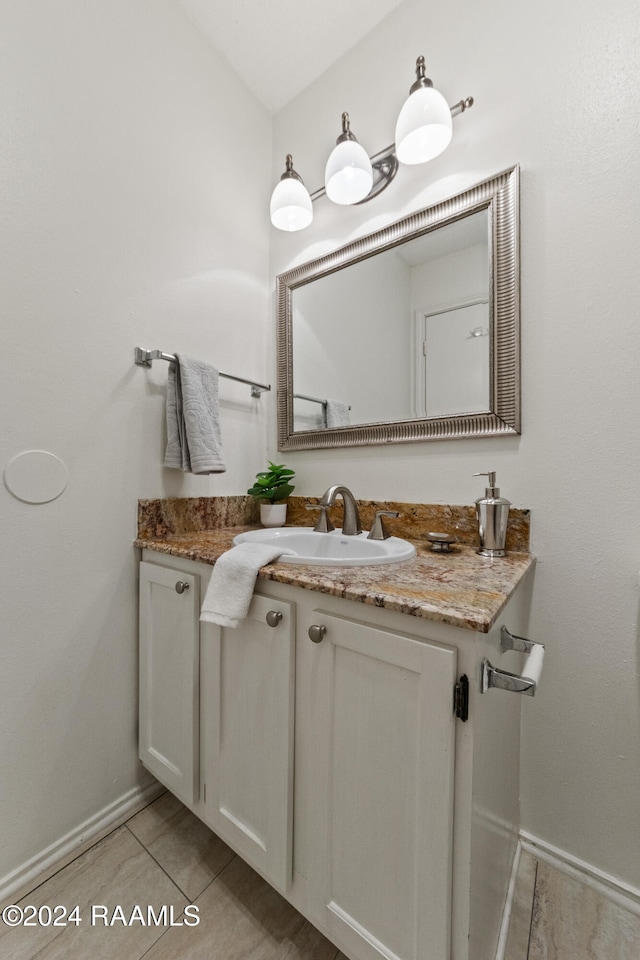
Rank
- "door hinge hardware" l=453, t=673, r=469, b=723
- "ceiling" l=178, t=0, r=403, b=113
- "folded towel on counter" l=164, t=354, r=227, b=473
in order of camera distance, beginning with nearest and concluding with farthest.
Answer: "door hinge hardware" l=453, t=673, r=469, b=723, "folded towel on counter" l=164, t=354, r=227, b=473, "ceiling" l=178, t=0, r=403, b=113

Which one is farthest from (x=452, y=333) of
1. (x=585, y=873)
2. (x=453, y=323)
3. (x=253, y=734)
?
(x=585, y=873)

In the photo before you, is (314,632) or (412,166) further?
(412,166)

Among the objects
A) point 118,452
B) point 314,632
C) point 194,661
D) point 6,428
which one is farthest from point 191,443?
point 314,632

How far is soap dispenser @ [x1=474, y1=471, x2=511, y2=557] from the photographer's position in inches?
37.2

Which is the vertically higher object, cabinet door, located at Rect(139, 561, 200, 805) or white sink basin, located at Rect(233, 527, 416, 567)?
white sink basin, located at Rect(233, 527, 416, 567)

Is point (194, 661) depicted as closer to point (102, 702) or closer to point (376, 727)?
point (102, 702)

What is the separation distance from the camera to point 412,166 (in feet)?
3.97

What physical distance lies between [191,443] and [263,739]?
790 mm

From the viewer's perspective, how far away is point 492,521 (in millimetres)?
949

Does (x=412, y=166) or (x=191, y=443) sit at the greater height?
(x=412, y=166)

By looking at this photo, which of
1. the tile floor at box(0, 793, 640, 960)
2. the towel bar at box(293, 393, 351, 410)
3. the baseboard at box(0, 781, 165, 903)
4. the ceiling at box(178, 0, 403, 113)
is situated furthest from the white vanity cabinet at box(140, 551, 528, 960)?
the ceiling at box(178, 0, 403, 113)

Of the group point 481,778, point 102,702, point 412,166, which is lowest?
point 102,702

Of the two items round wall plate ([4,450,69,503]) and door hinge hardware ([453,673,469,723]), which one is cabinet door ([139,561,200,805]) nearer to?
round wall plate ([4,450,69,503])

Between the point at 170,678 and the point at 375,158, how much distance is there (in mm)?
1706
